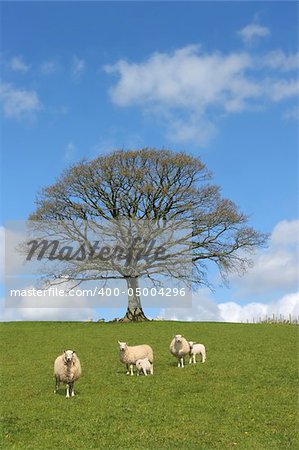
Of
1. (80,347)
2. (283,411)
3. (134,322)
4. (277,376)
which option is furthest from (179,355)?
(134,322)

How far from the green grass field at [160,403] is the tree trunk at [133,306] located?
19.0 meters

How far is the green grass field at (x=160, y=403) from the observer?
15250 millimetres

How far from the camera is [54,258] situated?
175ft

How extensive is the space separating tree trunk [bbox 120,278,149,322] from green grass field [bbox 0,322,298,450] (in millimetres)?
Result: 18996

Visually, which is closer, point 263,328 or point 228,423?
point 228,423

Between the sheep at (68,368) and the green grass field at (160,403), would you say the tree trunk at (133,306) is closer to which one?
the green grass field at (160,403)

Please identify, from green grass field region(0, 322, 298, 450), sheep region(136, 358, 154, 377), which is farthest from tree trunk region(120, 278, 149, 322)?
sheep region(136, 358, 154, 377)

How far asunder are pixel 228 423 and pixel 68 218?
39.8m

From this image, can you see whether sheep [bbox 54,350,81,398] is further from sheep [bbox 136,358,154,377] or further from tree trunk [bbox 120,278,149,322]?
tree trunk [bbox 120,278,149,322]

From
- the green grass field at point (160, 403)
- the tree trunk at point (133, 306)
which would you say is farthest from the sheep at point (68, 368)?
the tree trunk at point (133, 306)

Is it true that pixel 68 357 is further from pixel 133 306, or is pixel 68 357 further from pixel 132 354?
pixel 133 306

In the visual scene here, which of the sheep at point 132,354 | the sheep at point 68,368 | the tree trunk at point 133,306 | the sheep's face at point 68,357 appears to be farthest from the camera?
the tree trunk at point 133,306

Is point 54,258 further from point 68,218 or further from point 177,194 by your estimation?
point 177,194

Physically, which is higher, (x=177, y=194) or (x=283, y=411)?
(x=177, y=194)
